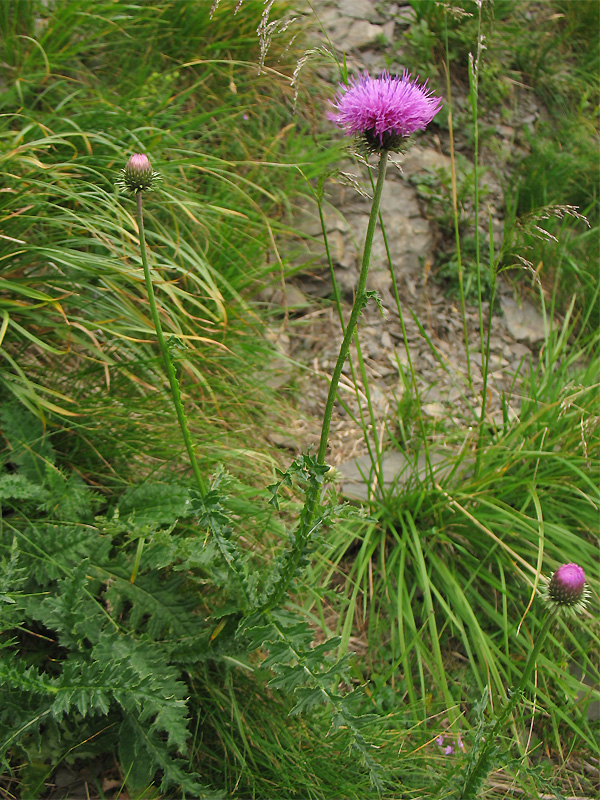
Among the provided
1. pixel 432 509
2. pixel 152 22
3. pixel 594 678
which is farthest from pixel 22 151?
pixel 594 678

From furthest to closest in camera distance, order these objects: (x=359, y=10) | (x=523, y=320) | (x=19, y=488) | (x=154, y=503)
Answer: (x=359, y=10) < (x=523, y=320) < (x=154, y=503) < (x=19, y=488)

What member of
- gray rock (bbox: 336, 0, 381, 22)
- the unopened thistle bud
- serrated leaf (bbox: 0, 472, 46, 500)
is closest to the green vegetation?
serrated leaf (bbox: 0, 472, 46, 500)

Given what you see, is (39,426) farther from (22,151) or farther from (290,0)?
(290,0)

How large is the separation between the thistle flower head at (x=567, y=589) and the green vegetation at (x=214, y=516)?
0.36 meters

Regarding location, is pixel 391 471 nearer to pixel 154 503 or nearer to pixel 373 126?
pixel 154 503

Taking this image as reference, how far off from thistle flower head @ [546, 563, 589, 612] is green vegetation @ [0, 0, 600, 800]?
36cm

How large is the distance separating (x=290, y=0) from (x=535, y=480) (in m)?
2.64

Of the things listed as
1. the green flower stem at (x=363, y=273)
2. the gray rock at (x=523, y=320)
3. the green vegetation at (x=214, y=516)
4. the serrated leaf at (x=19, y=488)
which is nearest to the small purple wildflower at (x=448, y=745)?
the green vegetation at (x=214, y=516)

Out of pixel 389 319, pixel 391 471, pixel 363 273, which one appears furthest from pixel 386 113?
pixel 389 319

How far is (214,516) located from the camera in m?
1.31

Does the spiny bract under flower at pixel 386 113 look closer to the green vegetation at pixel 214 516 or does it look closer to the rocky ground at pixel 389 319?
the green vegetation at pixel 214 516

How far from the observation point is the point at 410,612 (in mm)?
1940

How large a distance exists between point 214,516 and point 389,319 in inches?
75.1

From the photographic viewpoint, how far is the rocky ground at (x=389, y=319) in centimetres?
268
